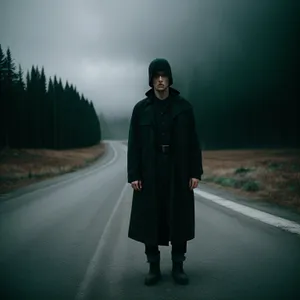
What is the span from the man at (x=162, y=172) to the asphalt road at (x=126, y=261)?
420mm

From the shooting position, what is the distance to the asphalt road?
3416mm

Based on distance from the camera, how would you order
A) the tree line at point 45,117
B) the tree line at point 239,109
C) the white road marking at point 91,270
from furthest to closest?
1. the tree line at point 239,109
2. the tree line at point 45,117
3. the white road marking at point 91,270

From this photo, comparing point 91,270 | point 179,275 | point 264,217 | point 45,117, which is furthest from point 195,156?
point 45,117

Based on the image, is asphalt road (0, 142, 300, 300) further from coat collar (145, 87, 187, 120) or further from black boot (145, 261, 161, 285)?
coat collar (145, 87, 187, 120)

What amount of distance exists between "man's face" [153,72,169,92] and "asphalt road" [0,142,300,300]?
2.11 metres

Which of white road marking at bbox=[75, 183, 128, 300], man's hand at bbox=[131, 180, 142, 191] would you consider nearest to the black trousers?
man's hand at bbox=[131, 180, 142, 191]

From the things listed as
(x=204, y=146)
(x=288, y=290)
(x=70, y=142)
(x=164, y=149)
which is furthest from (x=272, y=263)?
(x=70, y=142)

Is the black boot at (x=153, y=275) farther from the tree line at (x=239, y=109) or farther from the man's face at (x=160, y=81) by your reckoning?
the tree line at (x=239, y=109)

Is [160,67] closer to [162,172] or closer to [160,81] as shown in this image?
[160,81]

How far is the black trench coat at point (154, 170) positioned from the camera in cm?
365

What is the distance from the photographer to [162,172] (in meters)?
3.68

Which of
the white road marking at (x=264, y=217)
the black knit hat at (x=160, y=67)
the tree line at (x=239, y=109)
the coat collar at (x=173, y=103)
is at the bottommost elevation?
the white road marking at (x=264, y=217)

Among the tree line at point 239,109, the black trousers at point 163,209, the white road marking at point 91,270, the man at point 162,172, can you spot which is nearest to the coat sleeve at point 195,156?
the man at point 162,172

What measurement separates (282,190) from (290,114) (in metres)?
43.0
